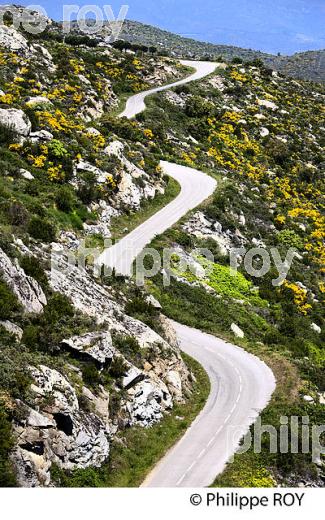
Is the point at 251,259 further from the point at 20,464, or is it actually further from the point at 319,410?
the point at 20,464

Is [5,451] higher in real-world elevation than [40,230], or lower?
lower

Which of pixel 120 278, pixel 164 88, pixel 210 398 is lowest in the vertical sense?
pixel 210 398

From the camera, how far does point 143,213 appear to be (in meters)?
47.1

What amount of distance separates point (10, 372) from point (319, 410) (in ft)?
49.7

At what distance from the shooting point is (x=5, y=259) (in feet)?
69.1

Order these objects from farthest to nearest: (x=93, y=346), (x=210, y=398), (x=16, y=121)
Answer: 1. (x=16, y=121)
2. (x=210, y=398)
3. (x=93, y=346)

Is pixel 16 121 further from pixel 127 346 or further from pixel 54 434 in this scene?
pixel 54 434

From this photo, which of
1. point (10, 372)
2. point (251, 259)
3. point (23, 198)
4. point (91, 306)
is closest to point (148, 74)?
point (251, 259)

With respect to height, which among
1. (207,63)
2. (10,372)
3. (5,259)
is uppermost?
(207,63)

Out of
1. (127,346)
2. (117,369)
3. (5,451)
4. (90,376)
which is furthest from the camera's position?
(127,346)

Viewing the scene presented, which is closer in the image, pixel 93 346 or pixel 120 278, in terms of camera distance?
pixel 93 346

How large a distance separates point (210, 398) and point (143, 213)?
2455 centimetres

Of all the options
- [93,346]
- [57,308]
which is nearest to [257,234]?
[57,308]

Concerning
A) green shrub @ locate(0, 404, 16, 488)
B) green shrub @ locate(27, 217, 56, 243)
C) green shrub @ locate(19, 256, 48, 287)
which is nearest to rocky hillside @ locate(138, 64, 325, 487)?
green shrub @ locate(0, 404, 16, 488)
